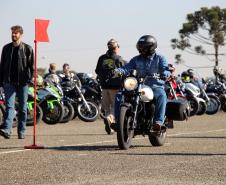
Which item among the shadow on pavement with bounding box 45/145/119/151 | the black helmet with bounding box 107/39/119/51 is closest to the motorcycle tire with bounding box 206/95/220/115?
the black helmet with bounding box 107/39/119/51

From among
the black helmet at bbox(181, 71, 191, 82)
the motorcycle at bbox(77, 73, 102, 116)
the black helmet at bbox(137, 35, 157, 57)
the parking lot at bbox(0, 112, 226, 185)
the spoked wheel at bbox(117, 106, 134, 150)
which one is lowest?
the parking lot at bbox(0, 112, 226, 185)

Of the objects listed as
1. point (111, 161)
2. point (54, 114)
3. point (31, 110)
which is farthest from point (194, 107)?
point (111, 161)

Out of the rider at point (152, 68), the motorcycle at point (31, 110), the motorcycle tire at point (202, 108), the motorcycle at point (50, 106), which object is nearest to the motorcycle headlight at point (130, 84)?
the rider at point (152, 68)

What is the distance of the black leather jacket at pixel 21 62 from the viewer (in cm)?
1355

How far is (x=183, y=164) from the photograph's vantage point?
29.8 ft

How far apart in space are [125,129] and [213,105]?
1524 centimetres

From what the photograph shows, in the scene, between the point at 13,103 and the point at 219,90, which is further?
the point at 219,90

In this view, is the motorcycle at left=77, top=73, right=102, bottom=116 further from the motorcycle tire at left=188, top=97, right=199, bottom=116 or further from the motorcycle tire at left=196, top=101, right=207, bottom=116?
the motorcycle tire at left=196, top=101, right=207, bottom=116

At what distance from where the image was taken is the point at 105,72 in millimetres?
15477

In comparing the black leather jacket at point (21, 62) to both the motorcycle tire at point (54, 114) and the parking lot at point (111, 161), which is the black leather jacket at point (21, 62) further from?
the motorcycle tire at point (54, 114)

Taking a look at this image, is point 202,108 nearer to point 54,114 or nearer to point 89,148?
point 54,114

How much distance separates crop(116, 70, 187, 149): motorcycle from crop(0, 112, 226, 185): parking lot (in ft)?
0.76

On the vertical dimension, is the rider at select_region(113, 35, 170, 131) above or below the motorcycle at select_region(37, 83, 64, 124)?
above

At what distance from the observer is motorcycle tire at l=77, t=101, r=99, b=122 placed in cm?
2059
